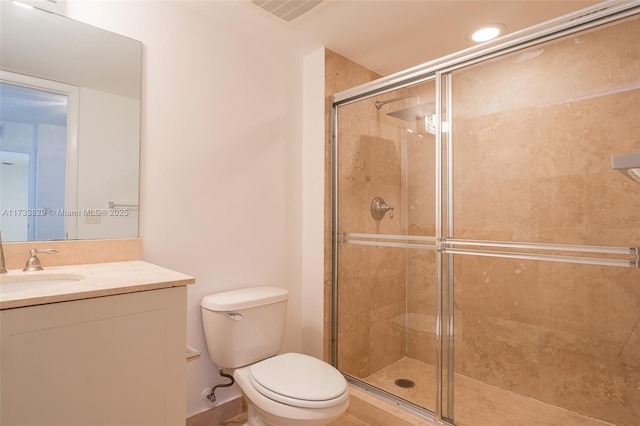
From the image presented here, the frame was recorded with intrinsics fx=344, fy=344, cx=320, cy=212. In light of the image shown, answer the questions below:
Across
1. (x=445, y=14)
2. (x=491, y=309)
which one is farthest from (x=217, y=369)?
(x=445, y=14)

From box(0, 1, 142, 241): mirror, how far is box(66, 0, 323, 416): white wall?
0.24 ft

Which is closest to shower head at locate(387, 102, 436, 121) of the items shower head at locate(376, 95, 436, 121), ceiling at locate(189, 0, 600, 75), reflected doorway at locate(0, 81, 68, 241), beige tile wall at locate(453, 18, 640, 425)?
shower head at locate(376, 95, 436, 121)

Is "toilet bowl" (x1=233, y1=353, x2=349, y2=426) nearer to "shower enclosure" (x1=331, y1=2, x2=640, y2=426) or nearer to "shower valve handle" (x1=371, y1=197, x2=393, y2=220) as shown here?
"shower enclosure" (x1=331, y1=2, x2=640, y2=426)

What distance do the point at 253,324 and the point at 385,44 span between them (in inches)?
72.0

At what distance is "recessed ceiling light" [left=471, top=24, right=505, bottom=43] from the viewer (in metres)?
1.96

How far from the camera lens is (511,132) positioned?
79.5 inches

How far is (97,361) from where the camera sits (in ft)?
3.19

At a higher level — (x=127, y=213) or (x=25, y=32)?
(x=25, y=32)

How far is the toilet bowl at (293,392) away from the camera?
1343 mm

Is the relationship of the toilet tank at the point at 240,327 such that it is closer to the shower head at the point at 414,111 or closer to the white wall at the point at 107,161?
the white wall at the point at 107,161

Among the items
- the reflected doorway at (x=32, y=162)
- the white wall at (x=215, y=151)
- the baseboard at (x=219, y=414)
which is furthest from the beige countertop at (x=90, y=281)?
the baseboard at (x=219, y=414)

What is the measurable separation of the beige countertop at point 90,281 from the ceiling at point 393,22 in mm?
1365

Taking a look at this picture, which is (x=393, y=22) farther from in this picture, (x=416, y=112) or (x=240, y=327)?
(x=240, y=327)

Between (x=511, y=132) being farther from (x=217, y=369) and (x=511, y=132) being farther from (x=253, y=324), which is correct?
(x=217, y=369)
